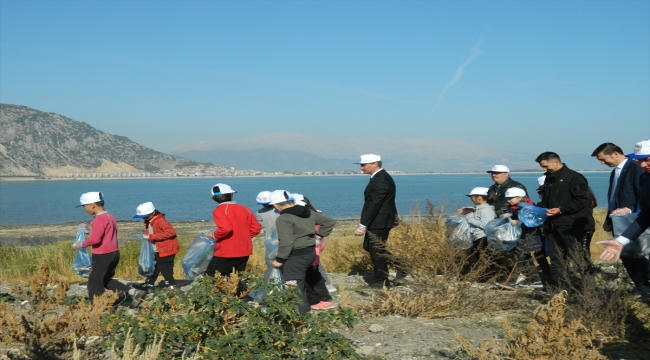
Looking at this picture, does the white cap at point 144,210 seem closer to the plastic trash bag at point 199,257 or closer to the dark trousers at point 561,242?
the plastic trash bag at point 199,257

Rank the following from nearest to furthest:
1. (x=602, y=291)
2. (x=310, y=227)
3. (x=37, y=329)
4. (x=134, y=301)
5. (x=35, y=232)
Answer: (x=37, y=329) → (x=602, y=291) → (x=310, y=227) → (x=134, y=301) → (x=35, y=232)

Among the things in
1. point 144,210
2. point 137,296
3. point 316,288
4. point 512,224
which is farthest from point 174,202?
point 512,224

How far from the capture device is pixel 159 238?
9602mm

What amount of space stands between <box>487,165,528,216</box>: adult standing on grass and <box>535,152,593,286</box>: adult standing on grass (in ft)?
4.43

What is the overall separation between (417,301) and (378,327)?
0.93m

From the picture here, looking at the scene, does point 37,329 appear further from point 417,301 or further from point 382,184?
point 382,184

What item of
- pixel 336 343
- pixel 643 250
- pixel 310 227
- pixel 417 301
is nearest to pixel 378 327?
pixel 417 301

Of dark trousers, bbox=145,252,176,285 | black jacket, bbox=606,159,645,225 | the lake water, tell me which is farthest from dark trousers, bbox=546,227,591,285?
dark trousers, bbox=145,252,176,285

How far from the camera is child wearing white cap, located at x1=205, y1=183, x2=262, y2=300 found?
8328 millimetres

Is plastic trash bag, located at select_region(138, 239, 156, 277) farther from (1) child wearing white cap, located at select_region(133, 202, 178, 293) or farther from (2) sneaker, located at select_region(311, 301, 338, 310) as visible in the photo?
(2) sneaker, located at select_region(311, 301, 338, 310)

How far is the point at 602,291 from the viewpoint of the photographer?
6719mm

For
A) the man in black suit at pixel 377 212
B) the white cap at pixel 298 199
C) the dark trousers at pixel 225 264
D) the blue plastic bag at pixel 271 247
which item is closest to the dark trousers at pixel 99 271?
the dark trousers at pixel 225 264

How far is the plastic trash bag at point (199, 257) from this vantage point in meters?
9.29

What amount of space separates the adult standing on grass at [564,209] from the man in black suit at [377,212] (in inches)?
83.3
